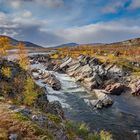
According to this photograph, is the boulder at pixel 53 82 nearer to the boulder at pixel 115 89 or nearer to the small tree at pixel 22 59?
the small tree at pixel 22 59

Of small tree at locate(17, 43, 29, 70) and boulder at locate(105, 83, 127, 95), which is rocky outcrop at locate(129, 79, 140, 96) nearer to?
boulder at locate(105, 83, 127, 95)

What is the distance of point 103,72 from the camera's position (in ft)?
382

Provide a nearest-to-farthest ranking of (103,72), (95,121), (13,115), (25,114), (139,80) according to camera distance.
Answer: (13,115) → (25,114) → (95,121) → (139,80) → (103,72)

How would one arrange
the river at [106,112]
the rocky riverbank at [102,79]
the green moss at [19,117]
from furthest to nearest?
the rocky riverbank at [102,79] → the river at [106,112] → the green moss at [19,117]

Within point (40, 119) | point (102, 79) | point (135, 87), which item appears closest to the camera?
point (40, 119)

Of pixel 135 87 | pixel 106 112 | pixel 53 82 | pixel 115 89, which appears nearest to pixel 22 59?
pixel 53 82

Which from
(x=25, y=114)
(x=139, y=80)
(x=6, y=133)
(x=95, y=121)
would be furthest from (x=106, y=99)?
(x=6, y=133)

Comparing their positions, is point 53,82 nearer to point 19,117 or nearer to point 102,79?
point 102,79

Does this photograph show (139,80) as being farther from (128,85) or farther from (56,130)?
(56,130)

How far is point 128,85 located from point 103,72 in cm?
1603

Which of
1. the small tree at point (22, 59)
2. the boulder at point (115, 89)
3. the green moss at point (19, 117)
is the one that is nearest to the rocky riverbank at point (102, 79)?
the boulder at point (115, 89)

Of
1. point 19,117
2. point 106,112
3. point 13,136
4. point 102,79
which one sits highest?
point 19,117

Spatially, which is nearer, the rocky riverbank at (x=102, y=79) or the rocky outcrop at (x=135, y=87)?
the rocky riverbank at (x=102, y=79)

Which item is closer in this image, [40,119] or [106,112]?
[40,119]
